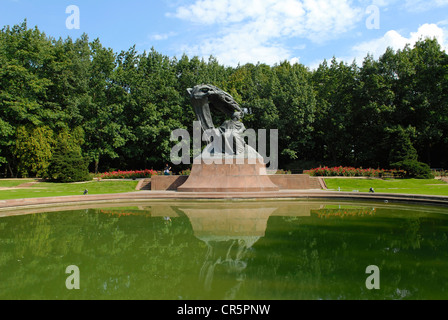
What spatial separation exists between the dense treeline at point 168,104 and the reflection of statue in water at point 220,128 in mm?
13652

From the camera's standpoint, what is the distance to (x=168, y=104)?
3631 centimetres

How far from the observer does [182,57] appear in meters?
39.1

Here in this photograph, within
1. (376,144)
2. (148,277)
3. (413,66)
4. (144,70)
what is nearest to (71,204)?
(148,277)

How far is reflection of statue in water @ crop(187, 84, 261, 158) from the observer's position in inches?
806

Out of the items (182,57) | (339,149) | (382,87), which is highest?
(182,57)

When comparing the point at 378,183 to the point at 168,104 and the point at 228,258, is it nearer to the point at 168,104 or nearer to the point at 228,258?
the point at 228,258

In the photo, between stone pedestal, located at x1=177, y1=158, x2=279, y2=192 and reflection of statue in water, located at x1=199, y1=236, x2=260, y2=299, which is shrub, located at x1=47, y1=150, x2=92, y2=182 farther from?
reflection of statue in water, located at x1=199, y1=236, x2=260, y2=299

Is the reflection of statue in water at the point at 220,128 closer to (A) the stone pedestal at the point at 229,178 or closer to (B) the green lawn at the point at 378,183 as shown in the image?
(A) the stone pedestal at the point at 229,178

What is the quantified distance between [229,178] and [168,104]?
19725mm

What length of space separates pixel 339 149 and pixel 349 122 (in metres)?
3.75

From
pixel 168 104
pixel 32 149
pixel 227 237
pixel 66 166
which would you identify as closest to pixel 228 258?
pixel 227 237

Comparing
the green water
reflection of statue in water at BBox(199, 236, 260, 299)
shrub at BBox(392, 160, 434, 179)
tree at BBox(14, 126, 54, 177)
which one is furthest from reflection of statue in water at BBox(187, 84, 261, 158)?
tree at BBox(14, 126, 54, 177)

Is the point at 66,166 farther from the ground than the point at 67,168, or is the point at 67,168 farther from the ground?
the point at 66,166
